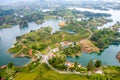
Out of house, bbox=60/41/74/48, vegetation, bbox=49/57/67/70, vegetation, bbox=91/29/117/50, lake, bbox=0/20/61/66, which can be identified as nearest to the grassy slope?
vegetation, bbox=49/57/67/70

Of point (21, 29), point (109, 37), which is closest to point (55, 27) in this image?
point (21, 29)

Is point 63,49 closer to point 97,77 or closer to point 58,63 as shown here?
point 58,63

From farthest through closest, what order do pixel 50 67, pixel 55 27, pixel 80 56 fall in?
pixel 55 27
pixel 80 56
pixel 50 67

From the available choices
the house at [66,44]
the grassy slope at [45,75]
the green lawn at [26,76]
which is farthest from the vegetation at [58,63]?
the house at [66,44]

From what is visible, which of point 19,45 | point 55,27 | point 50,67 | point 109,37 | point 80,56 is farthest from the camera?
point 55,27

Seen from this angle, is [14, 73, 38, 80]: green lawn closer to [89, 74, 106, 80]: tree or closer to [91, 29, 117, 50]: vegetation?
[89, 74, 106, 80]: tree

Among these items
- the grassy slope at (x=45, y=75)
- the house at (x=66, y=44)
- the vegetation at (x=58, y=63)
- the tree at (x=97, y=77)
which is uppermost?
the house at (x=66, y=44)

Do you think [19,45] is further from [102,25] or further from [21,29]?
[102,25]

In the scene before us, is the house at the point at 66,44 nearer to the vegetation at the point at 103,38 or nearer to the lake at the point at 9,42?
the vegetation at the point at 103,38
